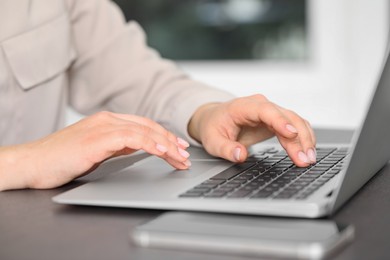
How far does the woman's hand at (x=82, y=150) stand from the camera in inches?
38.0

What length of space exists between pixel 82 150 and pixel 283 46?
254cm

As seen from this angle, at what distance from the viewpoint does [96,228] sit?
0.79 meters

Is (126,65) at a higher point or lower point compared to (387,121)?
lower

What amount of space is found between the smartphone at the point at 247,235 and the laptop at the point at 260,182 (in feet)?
0.06

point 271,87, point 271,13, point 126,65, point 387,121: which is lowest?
point 271,87

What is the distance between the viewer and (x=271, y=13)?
11.3 feet

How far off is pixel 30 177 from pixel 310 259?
A: 45cm

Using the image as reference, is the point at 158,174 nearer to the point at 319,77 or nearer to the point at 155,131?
the point at 155,131

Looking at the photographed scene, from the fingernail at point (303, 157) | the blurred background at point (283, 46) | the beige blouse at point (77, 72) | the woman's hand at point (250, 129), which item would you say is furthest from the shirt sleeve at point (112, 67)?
the blurred background at point (283, 46)

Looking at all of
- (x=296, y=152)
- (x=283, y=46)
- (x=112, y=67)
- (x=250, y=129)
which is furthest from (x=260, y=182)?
(x=283, y=46)

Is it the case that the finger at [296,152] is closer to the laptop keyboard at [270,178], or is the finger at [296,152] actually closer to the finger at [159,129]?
the laptop keyboard at [270,178]

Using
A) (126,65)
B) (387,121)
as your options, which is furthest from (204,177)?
(126,65)

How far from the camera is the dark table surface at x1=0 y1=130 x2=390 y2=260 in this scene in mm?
697

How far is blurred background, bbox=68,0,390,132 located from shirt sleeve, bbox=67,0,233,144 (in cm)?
174
